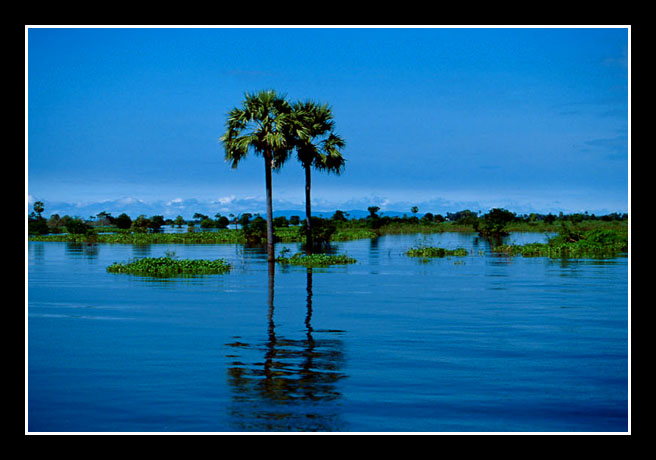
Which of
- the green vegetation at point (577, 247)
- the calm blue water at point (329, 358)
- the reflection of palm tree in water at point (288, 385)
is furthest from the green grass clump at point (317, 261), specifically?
the reflection of palm tree in water at point (288, 385)

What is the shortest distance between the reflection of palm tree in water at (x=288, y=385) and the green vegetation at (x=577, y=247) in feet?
110

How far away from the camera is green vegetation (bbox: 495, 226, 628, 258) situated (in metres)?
46.4

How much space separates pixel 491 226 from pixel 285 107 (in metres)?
47.4

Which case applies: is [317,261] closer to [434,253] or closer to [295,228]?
[434,253]

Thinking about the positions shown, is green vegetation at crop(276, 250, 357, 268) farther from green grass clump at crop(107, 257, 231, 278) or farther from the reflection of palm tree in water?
the reflection of palm tree in water

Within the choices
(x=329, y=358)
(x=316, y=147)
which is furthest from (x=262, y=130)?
(x=329, y=358)

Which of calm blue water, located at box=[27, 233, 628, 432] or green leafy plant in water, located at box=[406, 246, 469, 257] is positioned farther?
green leafy plant in water, located at box=[406, 246, 469, 257]

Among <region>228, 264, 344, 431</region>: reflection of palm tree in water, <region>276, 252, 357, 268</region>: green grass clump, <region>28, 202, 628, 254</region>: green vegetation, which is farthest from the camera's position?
<region>28, 202, 628, 254</region>: green vegetation

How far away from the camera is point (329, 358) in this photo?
1386 cm

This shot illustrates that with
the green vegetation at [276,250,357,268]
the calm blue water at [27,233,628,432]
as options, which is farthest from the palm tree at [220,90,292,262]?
the calm blue water at [27,233,628,432]

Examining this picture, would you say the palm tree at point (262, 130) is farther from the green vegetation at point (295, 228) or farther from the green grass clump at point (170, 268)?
the green vegetation at point (295, 228)

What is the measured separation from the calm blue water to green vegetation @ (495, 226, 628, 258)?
18.7 meters

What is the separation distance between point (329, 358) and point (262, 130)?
28856mm
